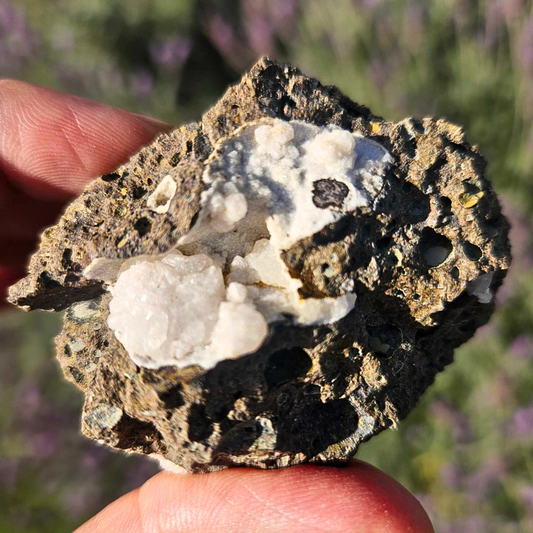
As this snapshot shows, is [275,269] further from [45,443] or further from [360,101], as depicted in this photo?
[45,443]

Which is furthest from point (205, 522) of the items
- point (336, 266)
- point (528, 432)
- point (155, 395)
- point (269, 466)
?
point (528, 432)

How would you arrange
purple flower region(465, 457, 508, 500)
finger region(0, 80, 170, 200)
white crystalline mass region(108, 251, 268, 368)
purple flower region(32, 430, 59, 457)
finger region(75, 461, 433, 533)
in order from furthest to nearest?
1. purple flower region(32, 430, 59, 457)
2. purple flower region(465, 457, 508, 500)
3. finger region(0, 80, 170, 200)
4. finger region(75, 461, 433, 533)
5. white crystalline mass region(108, 251, 268, 368)

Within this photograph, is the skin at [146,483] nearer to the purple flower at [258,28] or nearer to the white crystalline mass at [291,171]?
the white crystalline mass at [291,171]

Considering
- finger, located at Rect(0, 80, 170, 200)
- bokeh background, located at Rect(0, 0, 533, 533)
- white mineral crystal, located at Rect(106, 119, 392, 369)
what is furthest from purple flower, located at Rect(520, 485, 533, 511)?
finger, located at Rect(0, 80, 170, 200)

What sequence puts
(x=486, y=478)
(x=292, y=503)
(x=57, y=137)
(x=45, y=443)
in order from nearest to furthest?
(x=292, y=503)
(x=57, y=137)
(x=486, y=478)
(x=45, y=443)

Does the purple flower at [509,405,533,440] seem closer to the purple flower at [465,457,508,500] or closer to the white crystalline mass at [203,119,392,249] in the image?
the purple flower at [465,457,508,500]

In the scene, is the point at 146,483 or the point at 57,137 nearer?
the point at 146,483

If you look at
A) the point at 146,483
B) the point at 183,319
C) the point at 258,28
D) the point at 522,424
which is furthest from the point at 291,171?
the point at 258,28
